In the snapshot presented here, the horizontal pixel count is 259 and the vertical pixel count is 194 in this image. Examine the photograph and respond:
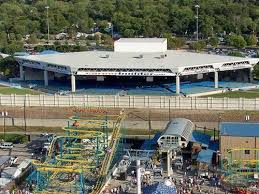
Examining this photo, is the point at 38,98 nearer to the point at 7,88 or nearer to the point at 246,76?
the point at 7,88

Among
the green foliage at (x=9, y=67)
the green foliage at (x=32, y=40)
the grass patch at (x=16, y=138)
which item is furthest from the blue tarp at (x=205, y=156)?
the green foliage at (x=32, y=40)

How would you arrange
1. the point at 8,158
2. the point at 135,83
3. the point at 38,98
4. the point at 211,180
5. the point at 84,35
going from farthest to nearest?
1. the point at 84,35
2. the point at 135,83
3. the point at 38,98
4. the point at 8,158
5. the point at 211,180

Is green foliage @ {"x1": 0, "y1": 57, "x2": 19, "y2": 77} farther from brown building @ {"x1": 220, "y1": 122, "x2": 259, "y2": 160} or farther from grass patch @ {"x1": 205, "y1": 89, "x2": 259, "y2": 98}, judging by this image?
brown building @ {"x1": 220, "y1": 122, "x2": 259, "y2": 160}

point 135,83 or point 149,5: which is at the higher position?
point 149,5

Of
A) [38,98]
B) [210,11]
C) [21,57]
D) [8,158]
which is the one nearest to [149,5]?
[210,11]

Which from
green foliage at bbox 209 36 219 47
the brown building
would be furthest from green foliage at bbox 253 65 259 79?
the brown building

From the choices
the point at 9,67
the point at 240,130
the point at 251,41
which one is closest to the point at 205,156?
the point at 240,130

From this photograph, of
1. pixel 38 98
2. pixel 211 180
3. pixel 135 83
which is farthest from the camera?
pixel 135 83
